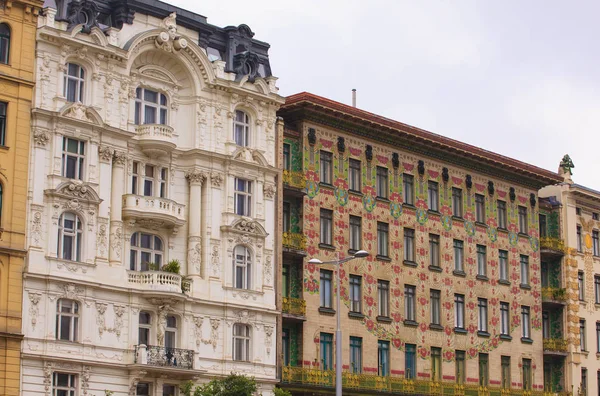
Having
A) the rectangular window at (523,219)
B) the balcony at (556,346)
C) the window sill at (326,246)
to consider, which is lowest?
the balcony at (556,346)

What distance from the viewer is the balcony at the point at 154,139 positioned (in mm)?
58031

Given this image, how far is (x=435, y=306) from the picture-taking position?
71.2 meters

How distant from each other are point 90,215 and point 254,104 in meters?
11.6

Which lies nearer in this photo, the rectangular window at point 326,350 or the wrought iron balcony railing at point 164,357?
the wrought iron balcony railing at point 164,357

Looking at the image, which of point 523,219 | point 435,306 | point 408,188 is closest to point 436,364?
point 435,306

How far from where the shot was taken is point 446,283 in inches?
2835

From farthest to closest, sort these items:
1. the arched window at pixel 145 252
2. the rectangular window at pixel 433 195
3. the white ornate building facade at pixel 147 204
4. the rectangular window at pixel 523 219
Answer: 1. the rectangular window at pixel 523 219
2. the rectangular window at pixel 433 195
3. the arched window at pixel 145 252
4. the white ornate building facade at pixel 147 204

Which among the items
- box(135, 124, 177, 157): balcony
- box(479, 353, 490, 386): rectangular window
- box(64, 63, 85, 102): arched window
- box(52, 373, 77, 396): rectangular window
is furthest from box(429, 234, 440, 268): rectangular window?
box(52, 373, 77, 396): rectangular window

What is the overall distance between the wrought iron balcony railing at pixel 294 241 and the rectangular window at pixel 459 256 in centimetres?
1245

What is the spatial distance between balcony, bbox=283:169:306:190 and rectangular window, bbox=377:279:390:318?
24.0ft

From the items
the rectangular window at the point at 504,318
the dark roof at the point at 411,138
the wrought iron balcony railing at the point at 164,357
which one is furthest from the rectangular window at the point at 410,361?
the wrought iron balcony railing at the point at 164,357

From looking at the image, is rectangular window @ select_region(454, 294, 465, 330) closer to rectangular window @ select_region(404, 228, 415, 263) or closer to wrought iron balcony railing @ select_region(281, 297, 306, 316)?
rectangular window @ select_region(404, 228, 415, 263)

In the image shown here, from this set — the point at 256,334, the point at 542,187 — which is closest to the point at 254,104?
the point at 256,334

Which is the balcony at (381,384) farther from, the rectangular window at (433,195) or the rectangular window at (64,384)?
the rectangular window at (64,384)
